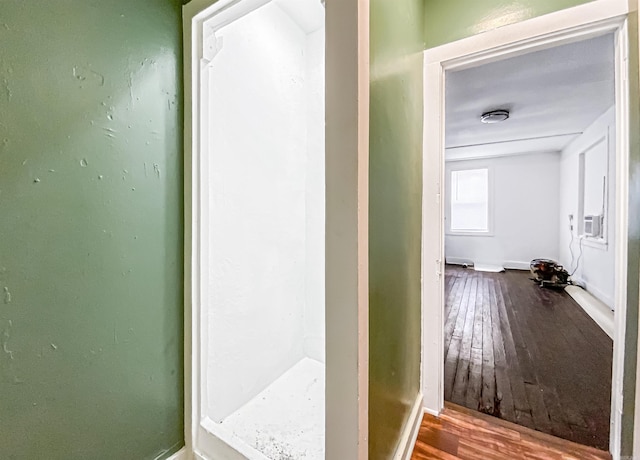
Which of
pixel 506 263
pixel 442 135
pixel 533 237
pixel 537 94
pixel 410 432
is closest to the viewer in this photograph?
pixel 410 432

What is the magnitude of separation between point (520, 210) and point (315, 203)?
586 centimetres

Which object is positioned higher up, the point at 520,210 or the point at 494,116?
the point at 494,116

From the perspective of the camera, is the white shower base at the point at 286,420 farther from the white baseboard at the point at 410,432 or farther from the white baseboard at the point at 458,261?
the white baseboard at the point at 458,261

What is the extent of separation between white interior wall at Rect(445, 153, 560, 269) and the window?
0.48 ft

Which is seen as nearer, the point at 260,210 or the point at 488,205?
the point at 260,210

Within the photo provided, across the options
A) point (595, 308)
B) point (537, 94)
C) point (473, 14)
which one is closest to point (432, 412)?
point (473, 14)

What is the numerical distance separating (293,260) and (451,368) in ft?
4.67

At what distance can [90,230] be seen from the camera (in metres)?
0.87

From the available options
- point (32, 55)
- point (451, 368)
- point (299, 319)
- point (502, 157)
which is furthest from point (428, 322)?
point (502, 157)

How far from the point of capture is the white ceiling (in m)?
2.25

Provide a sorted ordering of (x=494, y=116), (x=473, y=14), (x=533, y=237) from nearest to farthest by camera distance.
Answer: (x=473, y=14) → (x=494, y=116) → (x=533, y=237)

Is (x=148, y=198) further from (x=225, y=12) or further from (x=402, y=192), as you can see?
(x=402, y=192)

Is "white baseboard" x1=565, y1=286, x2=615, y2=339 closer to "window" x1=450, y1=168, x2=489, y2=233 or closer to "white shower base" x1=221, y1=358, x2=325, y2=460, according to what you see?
"window" x1=450, y1=168, x2=489, y2=233

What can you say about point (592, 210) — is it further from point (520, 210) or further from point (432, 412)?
point (432, 412)
